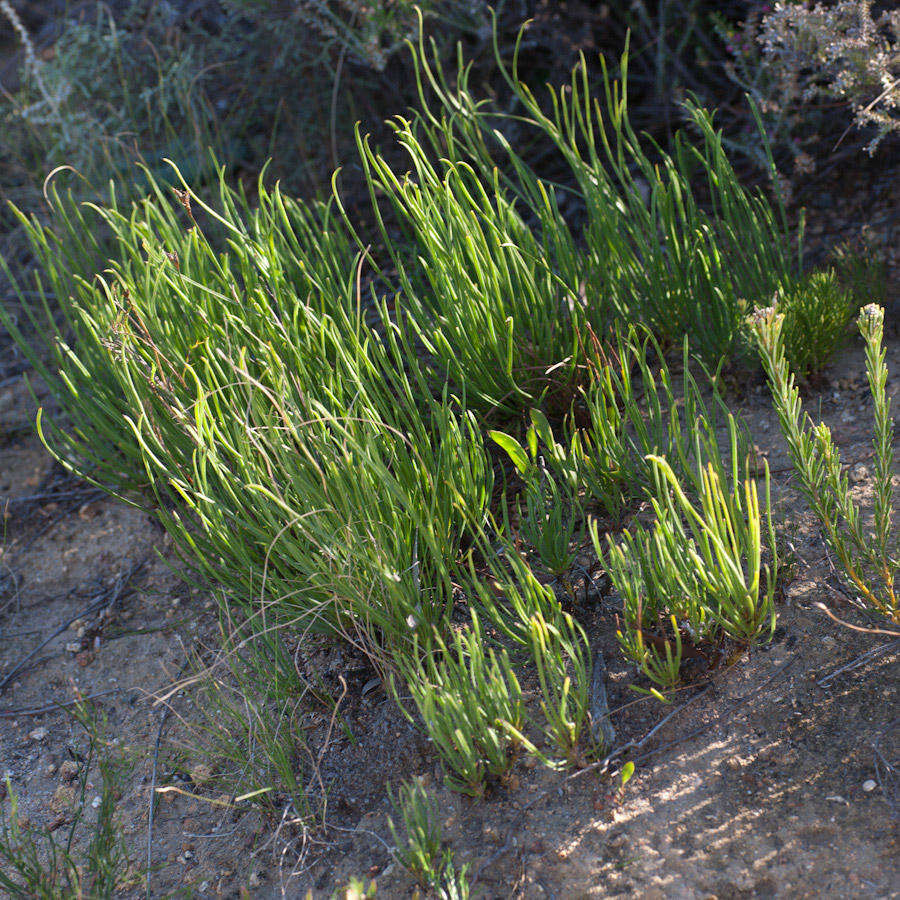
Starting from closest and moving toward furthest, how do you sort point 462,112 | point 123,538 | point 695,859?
point 695,859 → point 462,112 → point 123,538

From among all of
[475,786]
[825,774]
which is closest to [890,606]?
[825,774]

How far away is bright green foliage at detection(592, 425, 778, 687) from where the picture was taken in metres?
1.12

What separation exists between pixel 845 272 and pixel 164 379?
1.49 m

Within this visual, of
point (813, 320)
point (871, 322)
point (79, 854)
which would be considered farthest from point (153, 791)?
point (813, 320)

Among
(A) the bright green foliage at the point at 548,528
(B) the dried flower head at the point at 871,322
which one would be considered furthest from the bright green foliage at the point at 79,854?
(B) the dried flower head at the point at 871,322

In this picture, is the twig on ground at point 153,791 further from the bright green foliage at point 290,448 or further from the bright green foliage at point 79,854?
the bright green foliage at point 290,448

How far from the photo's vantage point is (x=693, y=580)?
1204 mm

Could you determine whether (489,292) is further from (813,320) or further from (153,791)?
(153,791)

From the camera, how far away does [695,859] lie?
1.11 meters

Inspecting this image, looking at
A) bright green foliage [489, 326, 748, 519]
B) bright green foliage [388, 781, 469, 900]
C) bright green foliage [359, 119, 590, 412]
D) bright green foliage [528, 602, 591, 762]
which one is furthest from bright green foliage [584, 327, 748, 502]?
bright green foliage [388, 781, 469, 900]

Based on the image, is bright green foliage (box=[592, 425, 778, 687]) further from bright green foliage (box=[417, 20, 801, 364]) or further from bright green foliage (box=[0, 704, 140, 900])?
bright green foliage (box=[0, 704, 140, 900])

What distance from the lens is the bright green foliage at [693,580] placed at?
3.67ft

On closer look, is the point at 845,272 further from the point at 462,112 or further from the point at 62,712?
the point at 62,712

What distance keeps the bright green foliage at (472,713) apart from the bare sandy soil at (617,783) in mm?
85
